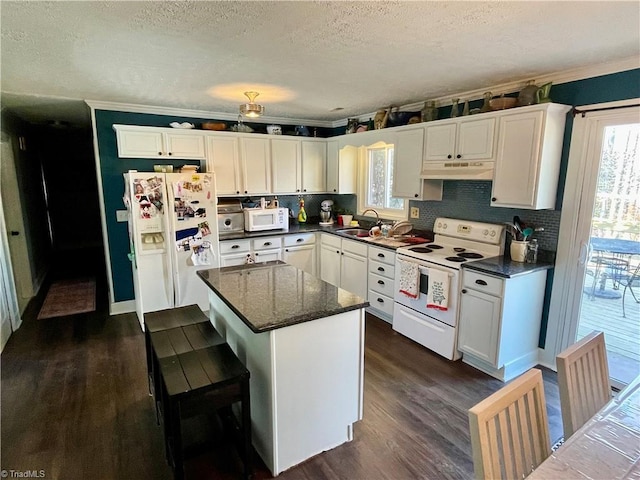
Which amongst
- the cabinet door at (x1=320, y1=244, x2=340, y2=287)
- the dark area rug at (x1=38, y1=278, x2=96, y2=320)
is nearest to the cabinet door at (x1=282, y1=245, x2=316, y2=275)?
the cabinet door at (x1=320, y1=244, x2=340, y2=287)

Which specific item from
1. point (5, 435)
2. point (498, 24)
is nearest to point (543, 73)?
point (498, 24)

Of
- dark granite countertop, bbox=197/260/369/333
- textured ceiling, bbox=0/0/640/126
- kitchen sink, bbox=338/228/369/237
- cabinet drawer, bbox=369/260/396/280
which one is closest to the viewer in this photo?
textured ceiling, bbox=0/0/640/126

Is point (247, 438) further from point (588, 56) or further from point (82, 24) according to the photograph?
point (588, 56)

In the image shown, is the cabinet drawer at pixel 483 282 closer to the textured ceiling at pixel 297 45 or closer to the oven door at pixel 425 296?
the oven door at pixel 425 296

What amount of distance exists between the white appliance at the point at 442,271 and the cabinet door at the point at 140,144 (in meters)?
2.91

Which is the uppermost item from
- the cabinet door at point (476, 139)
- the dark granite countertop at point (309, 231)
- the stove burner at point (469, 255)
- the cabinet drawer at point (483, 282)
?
the cabinet door at point (476, 139)

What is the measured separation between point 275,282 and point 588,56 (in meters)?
2.57

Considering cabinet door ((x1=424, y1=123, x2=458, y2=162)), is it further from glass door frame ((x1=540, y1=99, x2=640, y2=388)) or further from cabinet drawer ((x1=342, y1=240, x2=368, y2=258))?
cabinet drawer ((x1=342, y1=240, x2=368, y2=258))

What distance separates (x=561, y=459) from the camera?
1137mm

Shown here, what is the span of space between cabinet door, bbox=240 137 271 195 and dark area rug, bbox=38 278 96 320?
97.5 inches

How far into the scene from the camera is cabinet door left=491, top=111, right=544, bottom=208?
269 centimetres

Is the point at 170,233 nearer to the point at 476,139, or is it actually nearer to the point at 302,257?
the point at 302,257

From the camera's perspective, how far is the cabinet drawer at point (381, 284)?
375cm

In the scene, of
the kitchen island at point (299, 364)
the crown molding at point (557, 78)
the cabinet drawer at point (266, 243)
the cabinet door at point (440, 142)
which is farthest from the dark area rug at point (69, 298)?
the crown molding at point (557, 78)
